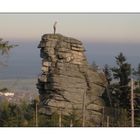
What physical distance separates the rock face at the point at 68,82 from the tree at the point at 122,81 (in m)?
0.30

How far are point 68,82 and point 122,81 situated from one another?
91 centimetres

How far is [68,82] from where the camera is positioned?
8930 millimetres

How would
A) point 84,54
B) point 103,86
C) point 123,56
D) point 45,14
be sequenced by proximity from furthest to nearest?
point 103,86 < point 84,54 < point 123,56 < point 45,14

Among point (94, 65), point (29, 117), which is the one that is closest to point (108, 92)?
point (94, 65)

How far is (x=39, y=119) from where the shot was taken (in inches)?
296

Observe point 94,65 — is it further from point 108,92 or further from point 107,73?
point 108,92

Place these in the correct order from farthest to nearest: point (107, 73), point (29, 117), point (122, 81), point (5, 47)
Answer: point (122, 81) → point (107, 73) → point (29, 117) → point (5, 47)

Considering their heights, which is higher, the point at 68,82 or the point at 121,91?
the point at 68,82

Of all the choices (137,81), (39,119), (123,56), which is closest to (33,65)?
(39,119)

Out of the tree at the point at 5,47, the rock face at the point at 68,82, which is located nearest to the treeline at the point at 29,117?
the rock face at the point at 68,82

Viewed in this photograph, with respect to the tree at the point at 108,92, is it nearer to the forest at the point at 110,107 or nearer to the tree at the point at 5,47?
the forest at the point at 110,107
